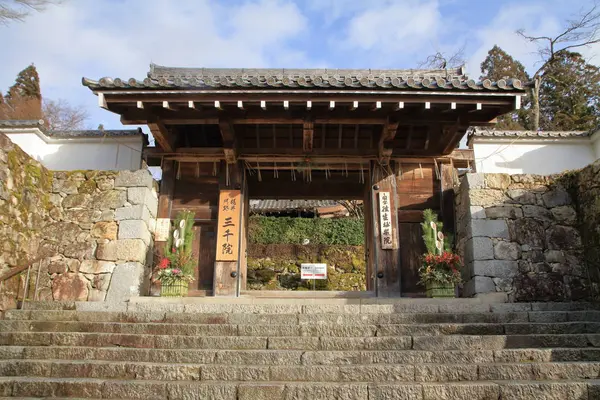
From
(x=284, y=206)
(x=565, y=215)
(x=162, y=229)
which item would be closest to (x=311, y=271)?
(x=162, y=229)

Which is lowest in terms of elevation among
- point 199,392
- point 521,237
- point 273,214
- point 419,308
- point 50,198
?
point 199,392

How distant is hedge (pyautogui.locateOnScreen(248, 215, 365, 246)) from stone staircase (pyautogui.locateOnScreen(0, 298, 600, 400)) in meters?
11.1

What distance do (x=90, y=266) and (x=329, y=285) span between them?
32.7 ft

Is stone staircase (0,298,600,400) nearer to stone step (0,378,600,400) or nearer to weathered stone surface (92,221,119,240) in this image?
stone step (0,378,600,400)

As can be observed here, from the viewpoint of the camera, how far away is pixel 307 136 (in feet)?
30.1

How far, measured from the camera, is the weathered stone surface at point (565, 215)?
874 cm

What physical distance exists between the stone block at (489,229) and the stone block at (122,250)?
→ 5651 mm

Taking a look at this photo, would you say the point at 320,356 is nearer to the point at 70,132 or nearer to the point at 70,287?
the point at 70,287

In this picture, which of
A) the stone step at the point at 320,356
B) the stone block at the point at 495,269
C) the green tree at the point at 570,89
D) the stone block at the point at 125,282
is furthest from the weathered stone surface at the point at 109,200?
the green tree at the point at 570,89

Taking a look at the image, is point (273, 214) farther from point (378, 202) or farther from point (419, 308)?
point (419, 308)

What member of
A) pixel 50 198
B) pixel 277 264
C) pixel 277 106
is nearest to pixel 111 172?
pixel 50 198

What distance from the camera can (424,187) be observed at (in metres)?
9.80

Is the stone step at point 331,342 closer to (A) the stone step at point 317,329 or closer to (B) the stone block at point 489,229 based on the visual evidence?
(A) the stone step at point 317,329

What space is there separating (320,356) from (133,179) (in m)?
5.27
